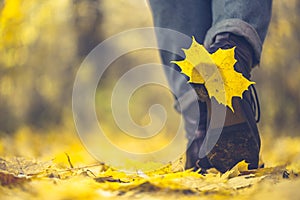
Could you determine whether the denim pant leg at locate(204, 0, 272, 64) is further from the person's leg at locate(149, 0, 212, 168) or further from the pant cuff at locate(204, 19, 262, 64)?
the person's leg at locate(149, 0, 212, 168)

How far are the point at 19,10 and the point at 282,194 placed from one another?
1.47 metres

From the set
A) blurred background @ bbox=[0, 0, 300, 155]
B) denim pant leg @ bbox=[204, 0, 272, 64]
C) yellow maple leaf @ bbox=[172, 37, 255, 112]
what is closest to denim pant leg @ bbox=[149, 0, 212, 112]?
denim pant leg @ bbox=[204, 0, 272, 64]

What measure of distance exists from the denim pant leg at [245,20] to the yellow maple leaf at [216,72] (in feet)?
0.27

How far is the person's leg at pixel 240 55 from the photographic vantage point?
856 mm

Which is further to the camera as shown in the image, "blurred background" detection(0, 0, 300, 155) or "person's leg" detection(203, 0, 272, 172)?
"blurred background" detection(0, 0, 300, 155)

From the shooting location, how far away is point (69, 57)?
1.87 metres

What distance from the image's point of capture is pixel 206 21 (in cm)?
111

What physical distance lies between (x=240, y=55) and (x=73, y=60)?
108 cm

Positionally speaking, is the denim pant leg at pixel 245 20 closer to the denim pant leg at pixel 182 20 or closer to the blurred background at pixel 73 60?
the denim pant leg at pixel 182 20

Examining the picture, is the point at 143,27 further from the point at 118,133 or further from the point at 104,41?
the point at 118,133

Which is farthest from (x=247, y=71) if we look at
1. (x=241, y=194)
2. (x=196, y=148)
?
(x=241, y=194)

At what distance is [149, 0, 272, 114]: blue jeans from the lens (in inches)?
36.4

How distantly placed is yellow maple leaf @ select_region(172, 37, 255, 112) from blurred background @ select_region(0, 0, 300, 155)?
71 cm

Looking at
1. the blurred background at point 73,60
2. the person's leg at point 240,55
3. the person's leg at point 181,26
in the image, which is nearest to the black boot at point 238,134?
the person's leg at point 240,55
